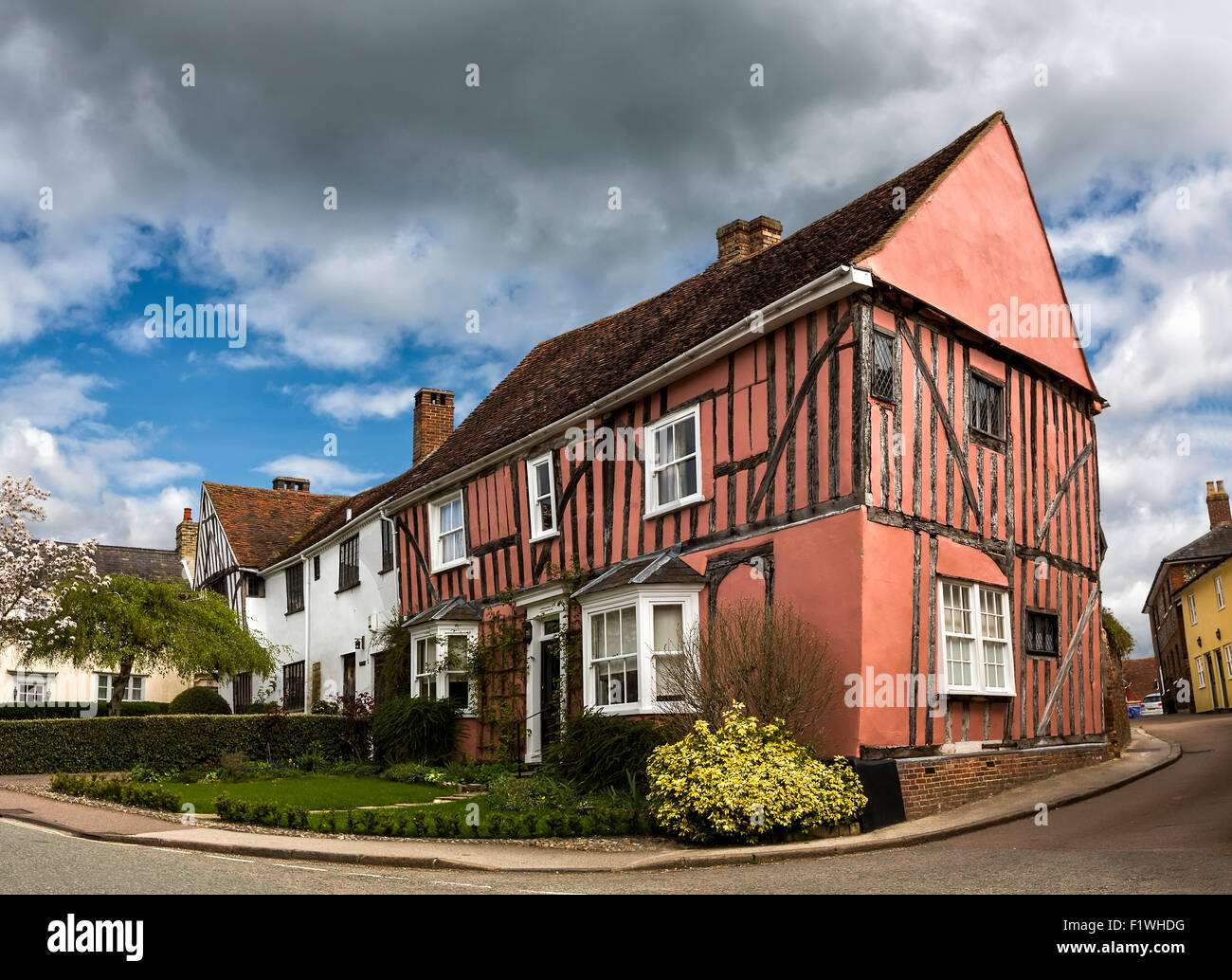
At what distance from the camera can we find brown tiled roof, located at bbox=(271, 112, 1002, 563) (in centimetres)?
1412

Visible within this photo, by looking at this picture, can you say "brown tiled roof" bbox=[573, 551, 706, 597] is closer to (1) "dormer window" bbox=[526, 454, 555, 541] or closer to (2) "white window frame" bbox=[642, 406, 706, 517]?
(2) "white window frame" bbox=[642, 406, 706, 517]

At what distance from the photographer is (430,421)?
26797 millimetres

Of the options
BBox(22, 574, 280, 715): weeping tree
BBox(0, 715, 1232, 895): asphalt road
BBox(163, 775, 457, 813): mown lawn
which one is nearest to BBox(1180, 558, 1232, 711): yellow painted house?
BBox(0, 715, 1232, 895): asphalt road

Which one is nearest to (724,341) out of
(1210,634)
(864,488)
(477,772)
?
(864,488)

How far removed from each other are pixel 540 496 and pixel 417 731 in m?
4.68

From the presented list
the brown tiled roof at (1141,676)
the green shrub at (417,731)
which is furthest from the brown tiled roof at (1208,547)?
the green shrub at (417,731)

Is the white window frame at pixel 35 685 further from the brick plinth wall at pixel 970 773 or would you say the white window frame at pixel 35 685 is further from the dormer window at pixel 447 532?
the brick plinth wall at pixel 970 773

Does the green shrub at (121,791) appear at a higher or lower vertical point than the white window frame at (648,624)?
lower

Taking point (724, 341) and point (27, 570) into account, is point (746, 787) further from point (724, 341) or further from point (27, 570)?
point (27, 570)

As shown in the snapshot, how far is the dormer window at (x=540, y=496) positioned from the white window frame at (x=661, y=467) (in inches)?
95.1

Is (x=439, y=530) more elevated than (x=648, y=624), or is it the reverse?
(x=439, y=530)

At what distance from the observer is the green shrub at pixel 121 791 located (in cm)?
1343
